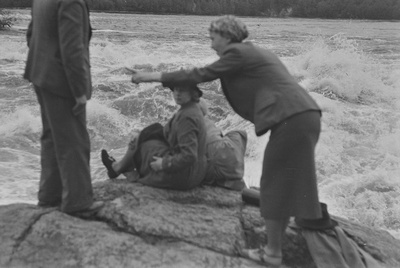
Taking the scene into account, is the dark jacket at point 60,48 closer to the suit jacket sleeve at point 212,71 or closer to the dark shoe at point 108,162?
the suit jacket sleeve at point 212,71

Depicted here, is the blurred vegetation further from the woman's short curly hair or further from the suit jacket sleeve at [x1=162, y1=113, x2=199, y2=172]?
the woman's short curly hair

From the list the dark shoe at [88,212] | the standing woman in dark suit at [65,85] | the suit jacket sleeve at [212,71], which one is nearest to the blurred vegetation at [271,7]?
the standing woman in dark suit at [65,85]

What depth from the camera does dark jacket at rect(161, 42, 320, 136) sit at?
11.0 ft

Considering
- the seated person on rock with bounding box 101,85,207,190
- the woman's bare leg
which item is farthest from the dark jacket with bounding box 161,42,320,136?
the woman's bare leg

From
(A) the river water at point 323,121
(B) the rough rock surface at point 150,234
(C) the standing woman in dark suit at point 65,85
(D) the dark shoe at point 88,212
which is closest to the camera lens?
(B) the rough rock surface at point 150,234

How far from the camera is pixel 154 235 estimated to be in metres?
3.58

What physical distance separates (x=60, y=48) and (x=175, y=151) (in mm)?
1105

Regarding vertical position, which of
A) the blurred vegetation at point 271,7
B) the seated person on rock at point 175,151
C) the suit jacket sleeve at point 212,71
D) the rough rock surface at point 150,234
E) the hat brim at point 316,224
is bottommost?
the blurred vegetation at point 271,7

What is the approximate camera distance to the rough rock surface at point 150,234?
3.34 meters

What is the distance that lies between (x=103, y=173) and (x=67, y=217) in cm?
423

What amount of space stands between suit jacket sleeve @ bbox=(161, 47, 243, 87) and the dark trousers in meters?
0.65

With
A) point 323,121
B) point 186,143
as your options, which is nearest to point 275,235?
point 186,143

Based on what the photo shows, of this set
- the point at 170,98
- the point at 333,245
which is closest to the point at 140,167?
the point at 333,245

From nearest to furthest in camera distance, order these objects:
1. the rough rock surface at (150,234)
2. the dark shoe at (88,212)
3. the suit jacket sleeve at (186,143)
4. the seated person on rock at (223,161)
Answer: the rough rock surface at (150,234) → the dark shoe at (88,212) → the suit jacket sleeve at (186,143) → the seated person on rock at (223,161)
